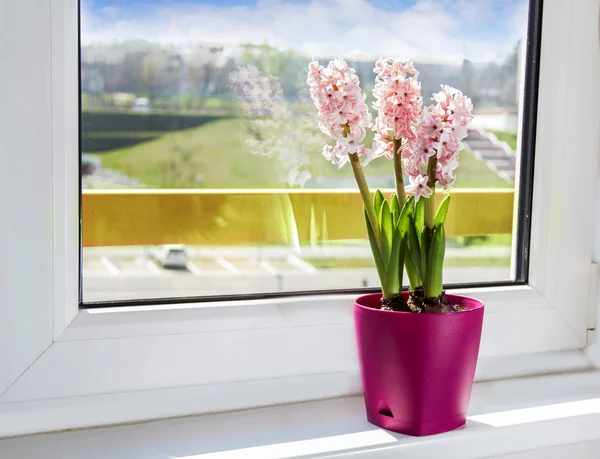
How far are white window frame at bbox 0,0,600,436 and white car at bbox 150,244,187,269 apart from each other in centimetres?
6

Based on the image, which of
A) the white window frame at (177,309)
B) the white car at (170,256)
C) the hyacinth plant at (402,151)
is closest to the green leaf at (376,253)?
the hyacinth plant at (402,151)

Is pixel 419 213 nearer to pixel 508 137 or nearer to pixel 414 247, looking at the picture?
pixel 414 247

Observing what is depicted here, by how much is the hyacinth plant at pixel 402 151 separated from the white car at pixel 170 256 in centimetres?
23

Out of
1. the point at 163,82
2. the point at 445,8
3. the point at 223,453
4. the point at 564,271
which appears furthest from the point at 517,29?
the point at 223,453

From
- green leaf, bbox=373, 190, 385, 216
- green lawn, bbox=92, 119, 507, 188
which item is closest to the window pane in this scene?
green lawn, bbox=92, 119, 507, 188

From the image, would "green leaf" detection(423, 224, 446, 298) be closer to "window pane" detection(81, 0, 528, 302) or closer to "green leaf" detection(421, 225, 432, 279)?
"green leaf" detection(421, 225, 432, 279)

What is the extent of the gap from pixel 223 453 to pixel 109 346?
178 millimetres

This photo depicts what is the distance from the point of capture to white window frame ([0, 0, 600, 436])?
2.27 ft

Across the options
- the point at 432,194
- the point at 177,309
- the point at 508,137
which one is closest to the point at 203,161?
the point at 177,309

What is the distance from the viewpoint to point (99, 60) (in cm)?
77

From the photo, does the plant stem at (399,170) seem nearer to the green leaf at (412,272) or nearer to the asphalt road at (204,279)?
the green leaf at (412,272)

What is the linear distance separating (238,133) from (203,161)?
56mm

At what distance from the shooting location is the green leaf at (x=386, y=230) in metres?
0.75

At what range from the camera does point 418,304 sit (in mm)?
734
